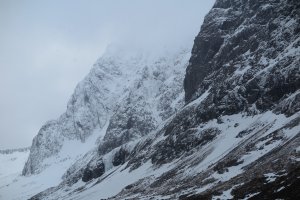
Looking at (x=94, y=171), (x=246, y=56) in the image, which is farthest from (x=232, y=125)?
(x=94, y=171)

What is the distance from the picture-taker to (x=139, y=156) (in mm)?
147875

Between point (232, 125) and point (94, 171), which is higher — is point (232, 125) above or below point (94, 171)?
below

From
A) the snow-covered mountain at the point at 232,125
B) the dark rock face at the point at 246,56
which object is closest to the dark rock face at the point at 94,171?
the snow-covered mountain at the point at 232,125

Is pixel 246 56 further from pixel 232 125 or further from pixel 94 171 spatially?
pixel 94 171

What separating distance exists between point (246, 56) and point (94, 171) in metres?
89.7

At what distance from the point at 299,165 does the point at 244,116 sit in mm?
60692

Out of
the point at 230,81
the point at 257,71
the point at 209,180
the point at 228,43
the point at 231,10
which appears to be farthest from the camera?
the point at 231,10

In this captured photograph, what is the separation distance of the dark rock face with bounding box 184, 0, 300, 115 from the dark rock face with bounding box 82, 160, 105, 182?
4944 centimetres

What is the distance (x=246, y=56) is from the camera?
126m

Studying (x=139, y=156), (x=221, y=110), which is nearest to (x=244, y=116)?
(x=221, y=110)

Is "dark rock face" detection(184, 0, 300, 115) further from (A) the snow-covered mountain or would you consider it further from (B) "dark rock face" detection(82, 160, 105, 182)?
(B) "dark rock face" detection(82, 160, 105, 182)

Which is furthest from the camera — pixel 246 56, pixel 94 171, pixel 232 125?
pixel 94 171

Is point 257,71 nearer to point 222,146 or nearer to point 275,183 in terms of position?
point 222,146

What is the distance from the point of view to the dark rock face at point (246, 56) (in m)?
102
